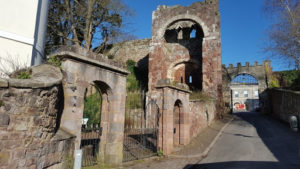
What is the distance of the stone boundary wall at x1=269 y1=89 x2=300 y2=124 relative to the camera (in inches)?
518

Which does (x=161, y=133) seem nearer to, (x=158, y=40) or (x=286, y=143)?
(x=286, y=143)

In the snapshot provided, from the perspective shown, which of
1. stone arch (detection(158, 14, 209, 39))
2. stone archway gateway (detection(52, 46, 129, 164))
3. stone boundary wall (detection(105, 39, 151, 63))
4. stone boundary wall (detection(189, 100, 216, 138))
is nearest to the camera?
stone archway gateway (detection(52, 46, 129, 164))

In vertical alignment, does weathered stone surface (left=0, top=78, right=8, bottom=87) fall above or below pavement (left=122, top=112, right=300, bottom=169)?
above

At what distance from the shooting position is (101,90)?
6516mm

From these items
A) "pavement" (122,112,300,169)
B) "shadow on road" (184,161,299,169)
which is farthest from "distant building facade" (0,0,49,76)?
"shadow on road" (184,161,299,169)

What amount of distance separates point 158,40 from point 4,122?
16.0 m

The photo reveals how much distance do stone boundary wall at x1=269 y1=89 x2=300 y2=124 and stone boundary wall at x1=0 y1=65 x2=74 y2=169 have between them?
13849mm

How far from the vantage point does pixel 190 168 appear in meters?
6.48

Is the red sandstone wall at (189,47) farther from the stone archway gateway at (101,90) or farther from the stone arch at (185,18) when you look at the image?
the stone archway gateway at (101,90)

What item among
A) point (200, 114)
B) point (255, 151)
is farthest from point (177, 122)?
point (255, 151)

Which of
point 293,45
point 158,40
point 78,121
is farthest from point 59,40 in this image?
point 293,45

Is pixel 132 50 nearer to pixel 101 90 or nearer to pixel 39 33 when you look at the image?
pixel 39 33

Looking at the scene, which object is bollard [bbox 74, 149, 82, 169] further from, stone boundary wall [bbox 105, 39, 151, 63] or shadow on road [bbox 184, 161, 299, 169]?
stone boundary wall [bbox 105, 39, 151, 63]

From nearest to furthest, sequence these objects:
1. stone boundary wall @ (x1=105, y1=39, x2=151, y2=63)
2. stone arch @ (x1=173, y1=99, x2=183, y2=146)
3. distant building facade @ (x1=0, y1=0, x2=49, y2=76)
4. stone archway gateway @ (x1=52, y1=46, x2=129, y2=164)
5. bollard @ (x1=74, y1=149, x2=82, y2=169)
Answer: bollard @ (x1=74, y1=149, x2=82, y2=169) < stone archway gateway @ (x1=52, y1=46, x2=129, y2=164) < distant building facade @ (x1=0, y1=0, x2=49, y2=76) < stone arch @ (x1=173, y1=99, x2=183, y2=146) < stone boundary wall @ (x1=105, y1=39, x2=151, y2=63)
